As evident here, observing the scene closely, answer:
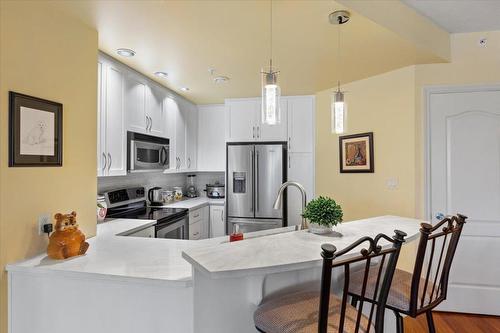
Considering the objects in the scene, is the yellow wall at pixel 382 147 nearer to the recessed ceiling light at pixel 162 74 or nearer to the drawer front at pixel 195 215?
the drawer front at pixel 195 215

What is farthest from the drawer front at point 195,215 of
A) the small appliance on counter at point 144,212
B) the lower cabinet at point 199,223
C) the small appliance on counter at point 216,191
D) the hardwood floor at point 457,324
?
the hardwood floor at point 457,324

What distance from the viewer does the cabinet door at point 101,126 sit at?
2.51 meters

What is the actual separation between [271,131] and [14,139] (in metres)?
3.07

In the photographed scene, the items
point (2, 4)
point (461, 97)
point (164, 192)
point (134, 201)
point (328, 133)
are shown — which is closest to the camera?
point (2, 4)

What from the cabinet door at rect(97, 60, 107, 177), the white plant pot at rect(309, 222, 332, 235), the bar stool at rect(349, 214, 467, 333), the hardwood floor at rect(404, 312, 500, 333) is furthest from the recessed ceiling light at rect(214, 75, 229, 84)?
the hardwood floor at rect(404, 312, 500, 333)

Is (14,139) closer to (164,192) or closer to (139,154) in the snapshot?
(139,154)

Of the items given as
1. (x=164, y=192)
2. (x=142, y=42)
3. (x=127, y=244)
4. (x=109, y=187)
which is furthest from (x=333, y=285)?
(x=164, y=192)

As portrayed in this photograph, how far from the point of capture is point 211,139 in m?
4.65

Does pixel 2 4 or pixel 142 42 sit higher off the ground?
pixel 142 42

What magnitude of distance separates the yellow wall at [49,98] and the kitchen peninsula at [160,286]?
169 mm

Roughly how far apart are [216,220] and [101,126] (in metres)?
2.21

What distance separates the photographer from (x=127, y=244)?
6.24 feet

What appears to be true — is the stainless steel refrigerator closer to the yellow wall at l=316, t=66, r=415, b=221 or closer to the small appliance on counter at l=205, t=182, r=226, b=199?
the small appliance on counter at l=205, t=182, r=226, b=199

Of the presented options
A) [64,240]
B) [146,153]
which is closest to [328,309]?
[64,240]
